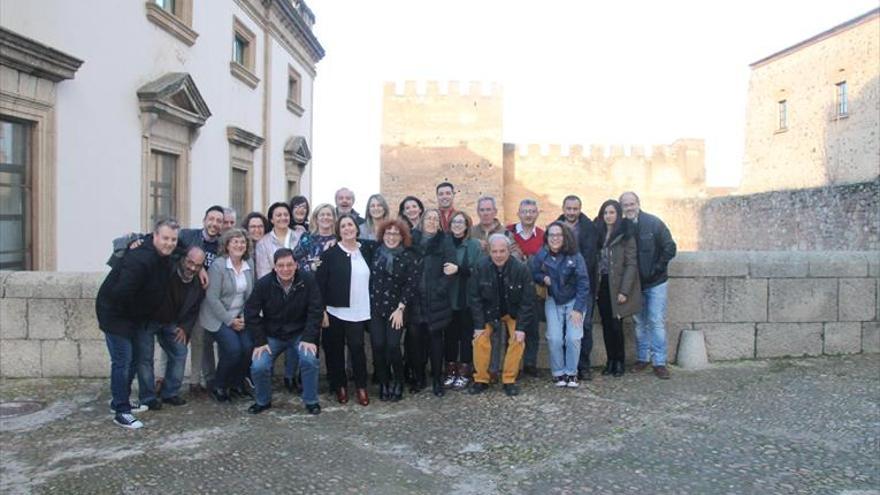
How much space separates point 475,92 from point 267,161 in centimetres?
2112

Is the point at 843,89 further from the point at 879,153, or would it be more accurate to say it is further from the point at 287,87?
the point at 287,87

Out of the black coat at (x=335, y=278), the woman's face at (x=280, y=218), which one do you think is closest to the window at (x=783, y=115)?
the woman's face at (x=280, y=218)

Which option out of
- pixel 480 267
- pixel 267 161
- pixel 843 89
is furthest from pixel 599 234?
pixel 843 89

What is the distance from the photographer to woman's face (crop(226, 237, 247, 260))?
5500 millimetres

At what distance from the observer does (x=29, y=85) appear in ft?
26.2

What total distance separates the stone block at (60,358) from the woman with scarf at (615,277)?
201 inches

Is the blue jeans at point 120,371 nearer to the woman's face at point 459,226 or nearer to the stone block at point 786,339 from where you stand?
the woman's face at point 459,226

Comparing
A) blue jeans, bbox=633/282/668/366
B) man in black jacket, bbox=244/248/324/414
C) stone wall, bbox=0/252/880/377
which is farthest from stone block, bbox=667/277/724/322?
man in black jacket, bbox=244/248/324/414

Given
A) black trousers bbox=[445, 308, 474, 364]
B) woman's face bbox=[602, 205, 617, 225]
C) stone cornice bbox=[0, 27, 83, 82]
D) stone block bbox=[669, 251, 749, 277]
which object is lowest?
black trousers bbox=[445, 308, 474, 364]

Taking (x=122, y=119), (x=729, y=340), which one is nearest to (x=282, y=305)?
(x=729, y=340)

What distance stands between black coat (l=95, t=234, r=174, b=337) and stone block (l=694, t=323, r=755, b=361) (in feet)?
17.4

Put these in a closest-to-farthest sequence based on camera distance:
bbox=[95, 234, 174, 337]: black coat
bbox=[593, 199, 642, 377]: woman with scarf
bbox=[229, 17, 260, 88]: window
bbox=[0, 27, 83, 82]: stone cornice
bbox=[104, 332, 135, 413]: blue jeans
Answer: bbox=[95, 234, 174, 337]: black coat → bbox=[104, 332, 135, 413]: blue jeans → bbox=[593, 199, 642, 377]: woman with scarf → bbox=[0, 27, 83, 82]: stone cornice → bbox=[229, 17, 260, 88]: window

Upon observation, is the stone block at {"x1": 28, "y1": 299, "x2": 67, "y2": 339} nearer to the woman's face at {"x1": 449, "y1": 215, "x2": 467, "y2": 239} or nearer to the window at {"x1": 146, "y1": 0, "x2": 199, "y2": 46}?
the woman's face at {"x1": 449, "y1": 215, "x2": 467, "y2": 239}

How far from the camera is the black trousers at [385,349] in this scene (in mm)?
5602
